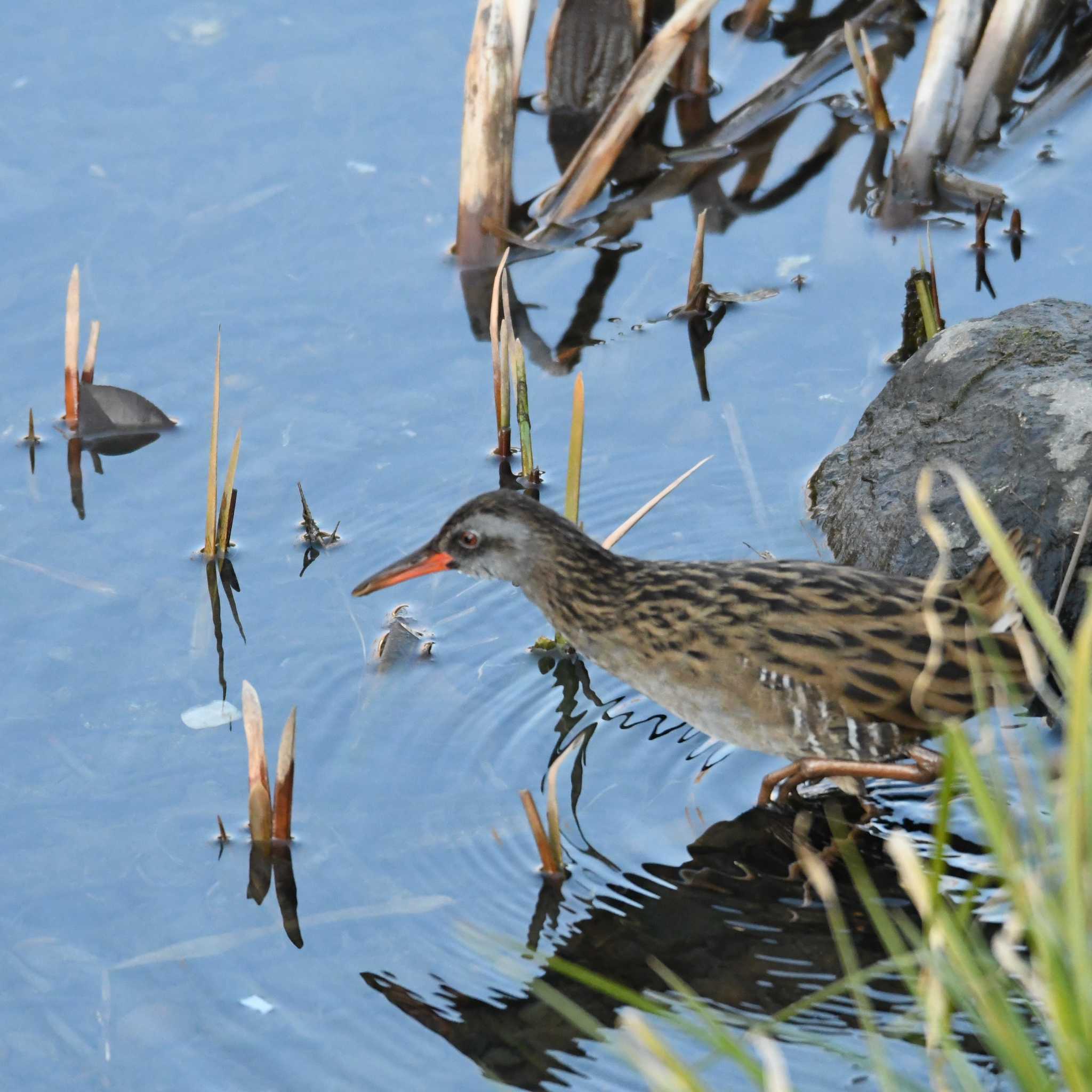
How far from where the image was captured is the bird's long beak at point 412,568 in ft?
15.9

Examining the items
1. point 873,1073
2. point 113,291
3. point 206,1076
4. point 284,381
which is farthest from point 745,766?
point 113,291

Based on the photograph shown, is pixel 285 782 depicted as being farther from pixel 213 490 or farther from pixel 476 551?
pixel 213 490

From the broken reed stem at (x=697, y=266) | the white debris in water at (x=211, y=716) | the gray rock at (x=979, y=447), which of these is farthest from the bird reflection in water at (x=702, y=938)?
the broken reed stem at (x=697, y=266)

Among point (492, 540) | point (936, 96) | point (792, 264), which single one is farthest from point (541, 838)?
point (936, 96)

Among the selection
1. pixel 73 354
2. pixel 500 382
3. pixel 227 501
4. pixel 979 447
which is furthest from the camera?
pixel 73 354

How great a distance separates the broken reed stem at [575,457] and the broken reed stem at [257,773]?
1239 millimetres

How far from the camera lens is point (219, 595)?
17.8 ft

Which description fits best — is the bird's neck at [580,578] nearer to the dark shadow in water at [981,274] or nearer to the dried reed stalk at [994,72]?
the dark shadow in water at [981,274]

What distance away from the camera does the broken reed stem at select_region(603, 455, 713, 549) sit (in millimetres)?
5340

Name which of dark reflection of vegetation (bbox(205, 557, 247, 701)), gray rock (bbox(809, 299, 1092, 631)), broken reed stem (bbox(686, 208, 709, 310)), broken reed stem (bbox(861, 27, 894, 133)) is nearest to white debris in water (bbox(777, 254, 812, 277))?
broken reed stem (bbox(686, 208, 709, 310))

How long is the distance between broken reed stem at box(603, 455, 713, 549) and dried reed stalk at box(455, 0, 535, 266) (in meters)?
1.71

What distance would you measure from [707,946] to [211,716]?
156 cm

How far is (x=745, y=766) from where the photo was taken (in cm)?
481

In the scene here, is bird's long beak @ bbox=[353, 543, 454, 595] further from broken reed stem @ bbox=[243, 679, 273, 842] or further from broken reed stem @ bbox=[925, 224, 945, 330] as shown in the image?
broken reed stem @ bbox=[925, 224, 945, 330]
